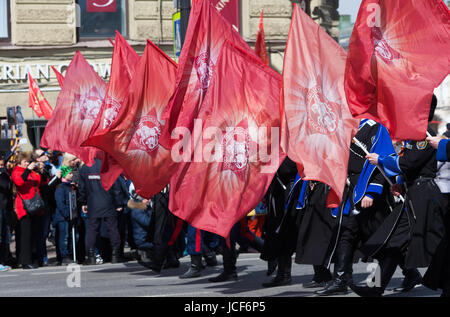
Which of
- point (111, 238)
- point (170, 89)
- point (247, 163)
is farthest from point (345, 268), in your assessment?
point (111, 238)

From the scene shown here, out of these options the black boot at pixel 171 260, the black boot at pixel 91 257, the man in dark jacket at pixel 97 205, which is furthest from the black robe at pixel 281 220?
the black boot at pixel 91 257

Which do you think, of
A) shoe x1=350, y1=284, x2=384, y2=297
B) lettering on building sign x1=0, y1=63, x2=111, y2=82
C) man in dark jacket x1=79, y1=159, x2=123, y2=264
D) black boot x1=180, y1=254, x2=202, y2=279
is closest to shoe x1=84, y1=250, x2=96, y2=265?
man in dark jacket x1=79, y1=159, x2=123, y2=264

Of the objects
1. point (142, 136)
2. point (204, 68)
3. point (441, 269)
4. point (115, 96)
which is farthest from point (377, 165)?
point (115, 96)

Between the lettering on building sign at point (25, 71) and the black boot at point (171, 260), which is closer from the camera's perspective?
the black boot at point (171, 260)

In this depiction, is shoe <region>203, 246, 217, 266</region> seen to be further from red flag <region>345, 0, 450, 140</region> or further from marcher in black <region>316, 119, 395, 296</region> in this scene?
red flag <region>345, 0, 450, 140</region>

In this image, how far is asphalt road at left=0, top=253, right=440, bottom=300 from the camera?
34.7ft

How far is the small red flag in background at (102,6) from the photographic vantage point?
80.6 feet

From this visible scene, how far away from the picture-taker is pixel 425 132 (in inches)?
320

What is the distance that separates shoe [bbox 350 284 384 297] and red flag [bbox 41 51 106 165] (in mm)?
6114

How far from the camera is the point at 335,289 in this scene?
9938mm

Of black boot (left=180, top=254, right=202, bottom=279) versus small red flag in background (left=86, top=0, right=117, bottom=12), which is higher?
small red flag in background (left=86, top=0, right=117, bottom=12)

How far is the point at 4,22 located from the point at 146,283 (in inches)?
537

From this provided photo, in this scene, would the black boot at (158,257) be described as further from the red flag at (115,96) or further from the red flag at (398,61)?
the red flag at (398,61)

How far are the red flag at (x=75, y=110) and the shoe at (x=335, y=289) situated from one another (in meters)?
5.35
